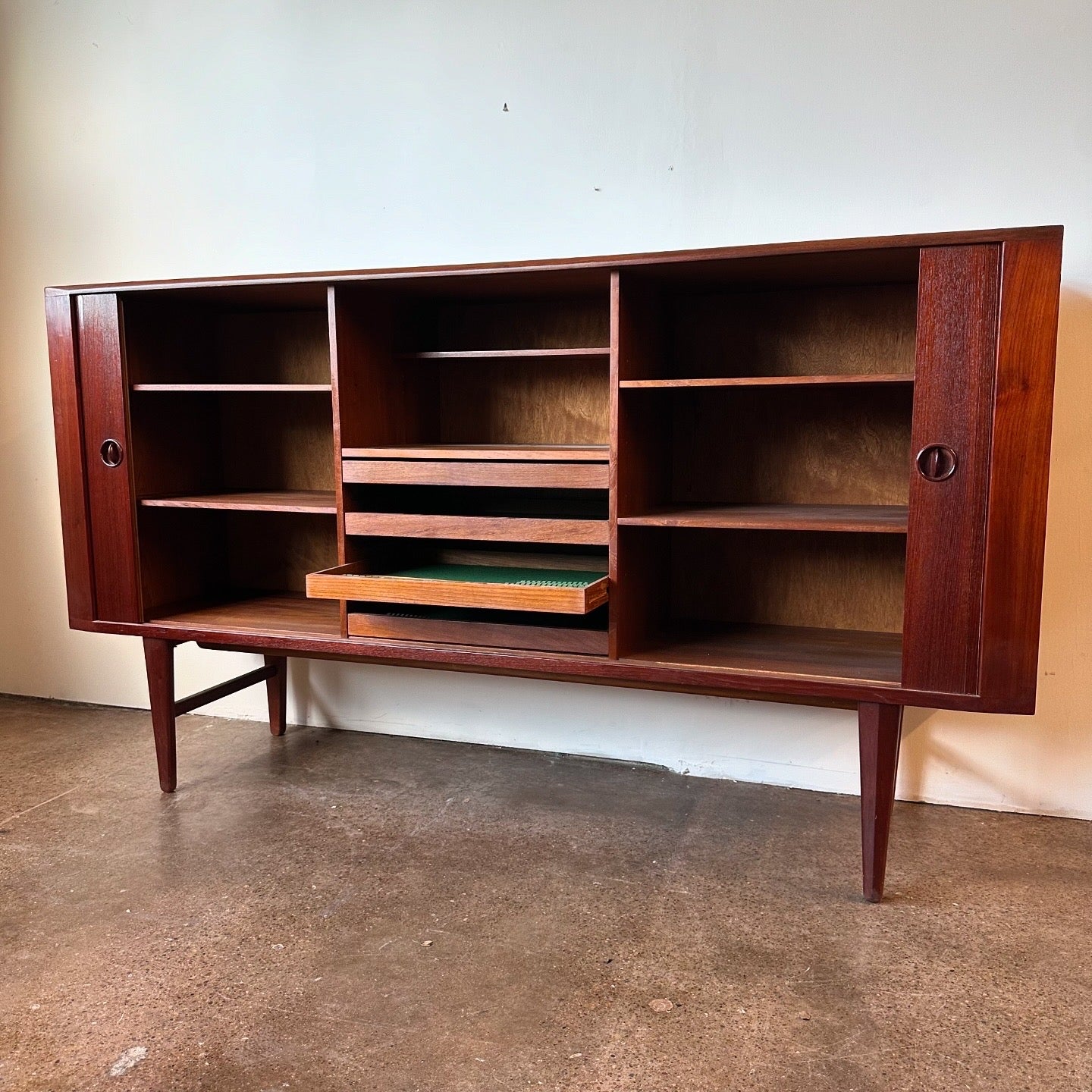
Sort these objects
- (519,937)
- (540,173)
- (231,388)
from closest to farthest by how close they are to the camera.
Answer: (519,937) → (231,388) → (540,173)

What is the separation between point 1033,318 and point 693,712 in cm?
153

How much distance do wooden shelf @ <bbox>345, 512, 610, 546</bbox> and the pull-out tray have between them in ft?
0.34

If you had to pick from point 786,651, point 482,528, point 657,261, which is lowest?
point 786,651

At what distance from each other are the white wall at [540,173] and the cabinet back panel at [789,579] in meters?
0.33

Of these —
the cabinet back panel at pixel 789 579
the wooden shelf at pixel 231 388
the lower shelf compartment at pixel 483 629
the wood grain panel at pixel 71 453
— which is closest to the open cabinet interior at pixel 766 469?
the cabinet back panel at pixel 789 579

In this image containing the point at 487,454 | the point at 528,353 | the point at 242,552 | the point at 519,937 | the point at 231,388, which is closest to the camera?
the point at 519,937

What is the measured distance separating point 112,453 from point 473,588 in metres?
1.17

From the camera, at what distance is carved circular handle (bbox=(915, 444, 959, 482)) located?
200cm

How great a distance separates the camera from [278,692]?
336 centimetres

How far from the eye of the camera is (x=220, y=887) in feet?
7.54

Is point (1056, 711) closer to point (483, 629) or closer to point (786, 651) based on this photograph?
point (786, 651)

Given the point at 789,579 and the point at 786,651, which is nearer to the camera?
the point at 786,651

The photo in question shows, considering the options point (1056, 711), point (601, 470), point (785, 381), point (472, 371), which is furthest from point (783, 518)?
point (472, 371)

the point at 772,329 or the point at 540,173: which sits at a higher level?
the point at 540,173
